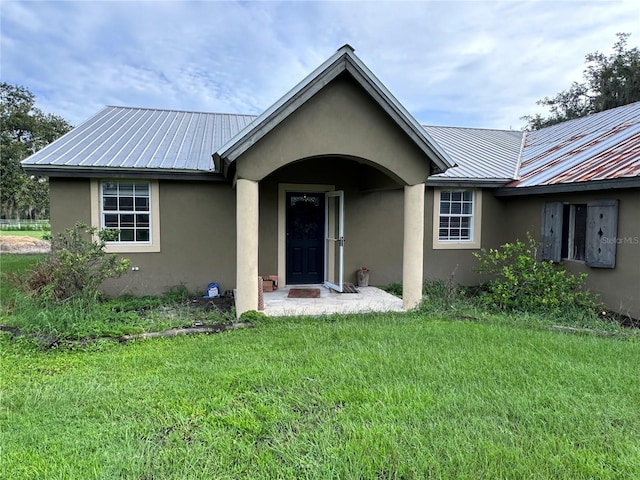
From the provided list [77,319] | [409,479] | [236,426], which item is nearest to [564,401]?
[409,479]

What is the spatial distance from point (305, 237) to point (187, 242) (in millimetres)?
2871

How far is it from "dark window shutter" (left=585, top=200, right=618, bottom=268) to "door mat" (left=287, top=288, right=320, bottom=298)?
5.70 metres

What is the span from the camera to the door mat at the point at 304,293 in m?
8.59

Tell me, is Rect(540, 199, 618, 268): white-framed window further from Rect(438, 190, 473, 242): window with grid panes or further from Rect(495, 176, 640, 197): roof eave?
Rect(438, 190, 473, 242): window with grid panes

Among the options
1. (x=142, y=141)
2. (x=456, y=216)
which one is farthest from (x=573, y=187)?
(x=142, y=141)

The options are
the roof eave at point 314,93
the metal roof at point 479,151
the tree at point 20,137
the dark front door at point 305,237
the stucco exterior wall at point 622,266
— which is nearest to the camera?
the roof eave at point 314,93

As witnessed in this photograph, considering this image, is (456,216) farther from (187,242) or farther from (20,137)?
(20,137)

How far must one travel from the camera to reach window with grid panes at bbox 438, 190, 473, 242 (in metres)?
10.4

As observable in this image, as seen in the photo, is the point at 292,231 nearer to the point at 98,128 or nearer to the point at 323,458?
the point at 98,128

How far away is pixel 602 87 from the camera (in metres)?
25.9

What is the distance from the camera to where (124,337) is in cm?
565

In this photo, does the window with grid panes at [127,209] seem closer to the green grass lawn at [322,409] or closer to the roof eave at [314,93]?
the roof eave at [314,93]

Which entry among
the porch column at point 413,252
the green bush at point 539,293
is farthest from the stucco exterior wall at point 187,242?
the green bush at point 539,293

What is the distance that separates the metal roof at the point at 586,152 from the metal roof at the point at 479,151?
1.32ft
